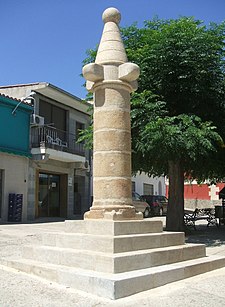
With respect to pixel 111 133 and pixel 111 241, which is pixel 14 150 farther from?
pixel 111 241

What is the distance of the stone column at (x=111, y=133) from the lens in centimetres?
701

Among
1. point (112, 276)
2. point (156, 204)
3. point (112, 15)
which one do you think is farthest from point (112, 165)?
point (156, 204)

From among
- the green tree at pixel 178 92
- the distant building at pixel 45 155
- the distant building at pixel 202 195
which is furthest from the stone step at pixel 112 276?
the distant building at pixel 202 195

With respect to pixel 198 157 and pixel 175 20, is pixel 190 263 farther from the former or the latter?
pixel 175 20

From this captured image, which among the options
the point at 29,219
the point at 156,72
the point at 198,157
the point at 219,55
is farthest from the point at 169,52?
the point at 29,219

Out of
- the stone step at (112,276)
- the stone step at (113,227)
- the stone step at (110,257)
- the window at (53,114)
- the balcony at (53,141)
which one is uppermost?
the window at (53,114)

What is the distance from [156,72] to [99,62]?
166 inches

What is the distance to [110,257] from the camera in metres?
5.51

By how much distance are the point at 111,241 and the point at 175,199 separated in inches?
277

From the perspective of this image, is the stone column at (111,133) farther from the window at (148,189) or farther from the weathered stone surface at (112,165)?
the window at (148,189)

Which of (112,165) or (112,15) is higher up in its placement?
(112,15)

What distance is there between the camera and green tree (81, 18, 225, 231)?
9.90 meters

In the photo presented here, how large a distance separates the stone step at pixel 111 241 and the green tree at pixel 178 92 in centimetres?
321

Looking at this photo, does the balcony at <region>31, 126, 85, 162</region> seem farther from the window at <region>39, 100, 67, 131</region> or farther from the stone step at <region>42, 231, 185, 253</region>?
the stone step at <region>42, 231, 185, 253</region>
